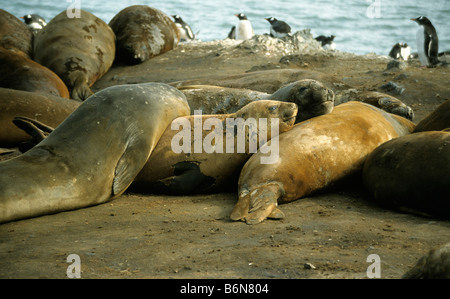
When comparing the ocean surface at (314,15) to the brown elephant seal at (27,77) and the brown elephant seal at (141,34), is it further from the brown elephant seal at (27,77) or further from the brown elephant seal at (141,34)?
the brown elephant seal at (27,77)

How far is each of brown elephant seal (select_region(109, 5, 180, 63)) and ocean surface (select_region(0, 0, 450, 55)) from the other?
19.2 metres

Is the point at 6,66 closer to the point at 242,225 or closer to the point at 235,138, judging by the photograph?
the point at 235,138

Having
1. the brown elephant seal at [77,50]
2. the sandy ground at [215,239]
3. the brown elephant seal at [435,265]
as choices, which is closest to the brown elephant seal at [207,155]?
the sandy ground at [215,239]

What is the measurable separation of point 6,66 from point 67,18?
2.30m

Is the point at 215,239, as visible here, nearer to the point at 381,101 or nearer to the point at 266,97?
the point at 266,97

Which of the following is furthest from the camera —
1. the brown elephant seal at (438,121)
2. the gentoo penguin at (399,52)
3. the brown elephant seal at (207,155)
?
the gentoo penguin at (399,52)

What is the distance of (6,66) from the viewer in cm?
786

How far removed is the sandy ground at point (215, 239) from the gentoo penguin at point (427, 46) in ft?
29.3

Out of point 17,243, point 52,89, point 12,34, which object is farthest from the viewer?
point 12,34

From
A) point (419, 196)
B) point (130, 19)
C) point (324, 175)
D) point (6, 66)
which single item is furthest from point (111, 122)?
point (130, 19)

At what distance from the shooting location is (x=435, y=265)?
2314mm

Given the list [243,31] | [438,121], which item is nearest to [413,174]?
[438,121]

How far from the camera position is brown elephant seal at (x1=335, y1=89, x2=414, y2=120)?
6.24 m

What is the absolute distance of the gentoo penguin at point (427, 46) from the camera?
12.8 m
